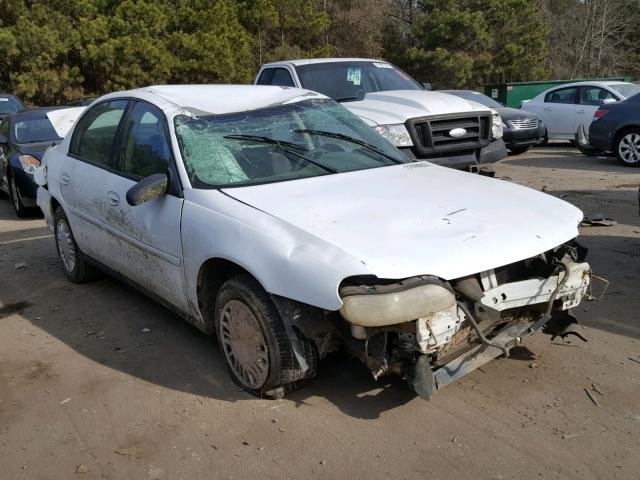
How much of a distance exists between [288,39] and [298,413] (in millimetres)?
28021

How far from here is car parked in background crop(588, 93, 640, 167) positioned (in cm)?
1173

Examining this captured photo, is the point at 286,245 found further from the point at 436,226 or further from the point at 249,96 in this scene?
the point at 249,96

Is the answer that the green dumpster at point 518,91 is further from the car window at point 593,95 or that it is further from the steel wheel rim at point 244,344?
the steel wheel rim at point 244,344

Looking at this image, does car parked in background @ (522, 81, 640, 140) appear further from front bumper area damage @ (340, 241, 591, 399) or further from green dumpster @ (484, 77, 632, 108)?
front bumper area damage @ (340, 241, 591, 399)

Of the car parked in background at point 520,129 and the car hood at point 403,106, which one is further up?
the car hood at point 403,106

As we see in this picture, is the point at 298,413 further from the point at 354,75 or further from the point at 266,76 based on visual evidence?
the point at 266,76

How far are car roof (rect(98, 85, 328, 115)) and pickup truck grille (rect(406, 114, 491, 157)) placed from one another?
2601mm

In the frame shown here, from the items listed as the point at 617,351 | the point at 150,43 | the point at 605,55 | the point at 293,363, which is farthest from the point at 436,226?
the point at 605,55

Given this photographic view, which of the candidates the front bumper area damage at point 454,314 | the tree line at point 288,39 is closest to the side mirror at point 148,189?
the front bumper area damage at point 454,314

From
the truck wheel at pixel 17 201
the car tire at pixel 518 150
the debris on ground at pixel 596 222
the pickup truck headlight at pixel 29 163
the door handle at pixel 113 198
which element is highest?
the door handle at pixel 113 198

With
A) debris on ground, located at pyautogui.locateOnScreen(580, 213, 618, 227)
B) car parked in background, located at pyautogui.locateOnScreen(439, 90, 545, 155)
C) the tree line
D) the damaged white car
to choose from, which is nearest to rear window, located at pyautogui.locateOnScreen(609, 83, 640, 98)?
car parked in background, located at pyautogui.locateOnScreen(439, 90, 545, 155)

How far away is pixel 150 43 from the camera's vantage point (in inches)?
933

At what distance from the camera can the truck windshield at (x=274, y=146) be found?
13.3ft

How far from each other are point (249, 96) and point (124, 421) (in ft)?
8.01
